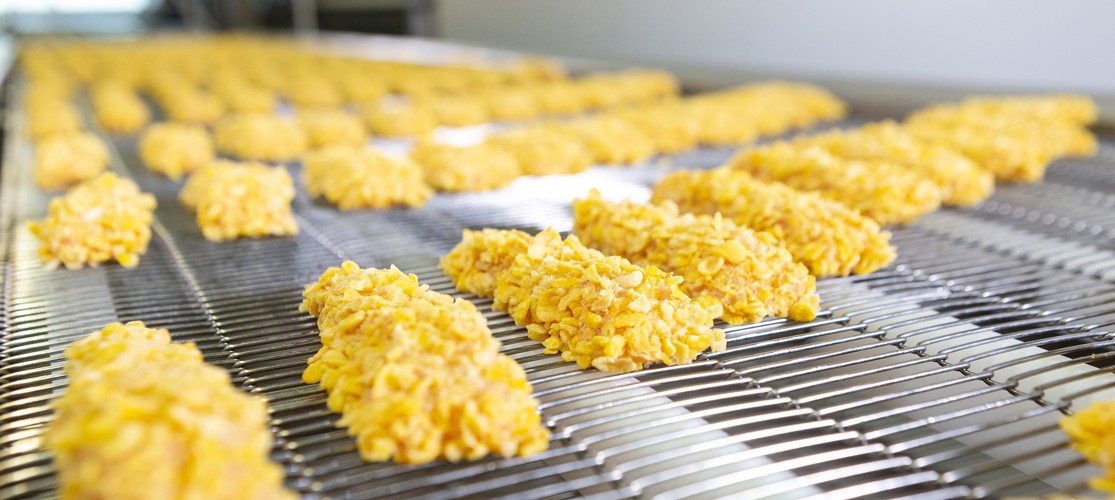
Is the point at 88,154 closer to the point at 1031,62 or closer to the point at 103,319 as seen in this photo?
the point at 103,319

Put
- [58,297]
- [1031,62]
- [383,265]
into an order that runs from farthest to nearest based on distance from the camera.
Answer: [1031,62] → [383,265] → [58,297]

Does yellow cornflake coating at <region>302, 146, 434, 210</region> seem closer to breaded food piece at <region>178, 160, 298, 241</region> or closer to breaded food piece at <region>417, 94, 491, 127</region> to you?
breaded food piece at <region>178, 160, 298, 241</region>

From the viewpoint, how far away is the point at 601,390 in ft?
6.96

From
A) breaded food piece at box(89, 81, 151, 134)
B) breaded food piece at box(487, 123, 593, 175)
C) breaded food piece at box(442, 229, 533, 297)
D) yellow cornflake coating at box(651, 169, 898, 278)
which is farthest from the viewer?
breaded food piece at box(89, 81, 151, 134)

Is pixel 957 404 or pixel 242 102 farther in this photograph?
pixel 242 102

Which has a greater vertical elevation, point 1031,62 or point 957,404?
point 1031,62

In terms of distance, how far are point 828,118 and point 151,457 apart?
570cm

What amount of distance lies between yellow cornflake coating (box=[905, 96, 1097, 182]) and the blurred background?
35 centimetres

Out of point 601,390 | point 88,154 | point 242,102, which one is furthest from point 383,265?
point 242,102

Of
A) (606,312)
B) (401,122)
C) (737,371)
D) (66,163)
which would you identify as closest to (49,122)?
(66,163)

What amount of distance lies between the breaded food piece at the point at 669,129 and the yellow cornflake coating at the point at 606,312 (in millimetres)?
2788

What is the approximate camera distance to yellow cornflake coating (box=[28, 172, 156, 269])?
121 inches

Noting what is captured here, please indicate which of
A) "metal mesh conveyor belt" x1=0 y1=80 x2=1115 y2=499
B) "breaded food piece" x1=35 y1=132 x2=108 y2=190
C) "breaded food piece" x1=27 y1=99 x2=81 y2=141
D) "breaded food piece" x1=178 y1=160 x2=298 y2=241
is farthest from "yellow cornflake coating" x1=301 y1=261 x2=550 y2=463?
"breaded food piece" x1=27 y1=99 x2=81 y2=141

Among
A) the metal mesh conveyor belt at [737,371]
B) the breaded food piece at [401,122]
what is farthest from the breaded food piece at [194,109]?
the metal mesh conveyor belt at [737,371]
